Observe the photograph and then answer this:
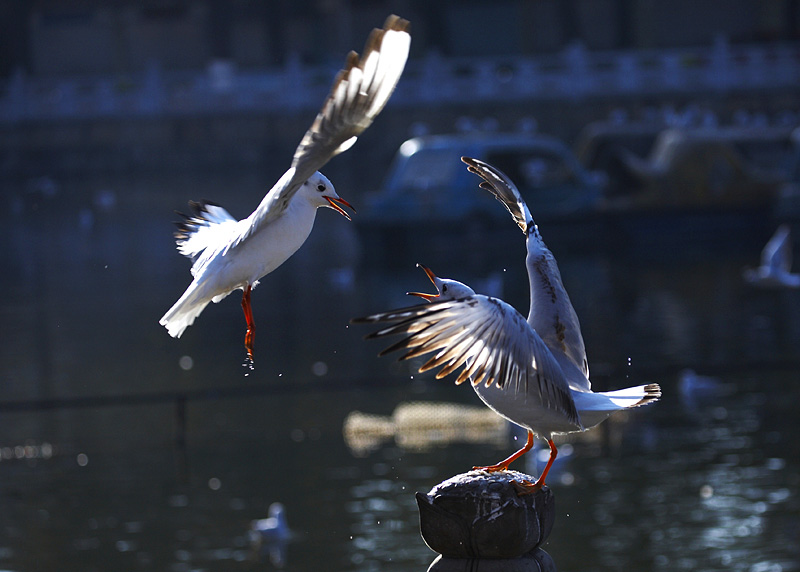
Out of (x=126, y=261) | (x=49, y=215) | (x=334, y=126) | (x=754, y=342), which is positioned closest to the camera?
(x=334, y=126)

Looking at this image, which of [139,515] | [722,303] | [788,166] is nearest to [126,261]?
[722,303]

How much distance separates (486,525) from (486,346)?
500 millimetres

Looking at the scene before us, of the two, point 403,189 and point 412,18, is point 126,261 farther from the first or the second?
point 412,18

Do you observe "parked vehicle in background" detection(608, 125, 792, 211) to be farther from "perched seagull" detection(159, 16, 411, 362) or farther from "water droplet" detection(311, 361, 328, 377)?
"perched seagull" detection(159, 16, 411, 362)

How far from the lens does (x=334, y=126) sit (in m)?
3.33

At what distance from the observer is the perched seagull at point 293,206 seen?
3.32 meters

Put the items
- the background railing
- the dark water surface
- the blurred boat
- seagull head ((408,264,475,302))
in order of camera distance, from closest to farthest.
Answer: seagull head ((408,264,475,302))
the dark water surface
the blurred boat
the background railing

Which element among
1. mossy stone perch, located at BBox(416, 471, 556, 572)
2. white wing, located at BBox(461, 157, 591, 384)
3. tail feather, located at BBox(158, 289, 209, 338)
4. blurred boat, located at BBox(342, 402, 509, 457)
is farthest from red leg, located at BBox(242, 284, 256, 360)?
blurred boat, located at BBox(342, 402, 509, 457)

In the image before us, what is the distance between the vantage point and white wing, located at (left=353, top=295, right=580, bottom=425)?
3.32m

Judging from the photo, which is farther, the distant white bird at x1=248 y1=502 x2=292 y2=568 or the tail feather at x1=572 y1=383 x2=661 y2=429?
the distant white bird at x1=248 y1=502 x2=292 y2=568

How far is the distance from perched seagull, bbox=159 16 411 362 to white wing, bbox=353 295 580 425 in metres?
0.46

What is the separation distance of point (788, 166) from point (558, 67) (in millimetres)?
10813

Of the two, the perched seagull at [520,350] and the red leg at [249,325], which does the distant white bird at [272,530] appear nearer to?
the red leg at [249,325]

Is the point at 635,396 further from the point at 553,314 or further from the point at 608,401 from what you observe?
the point at 553,314
